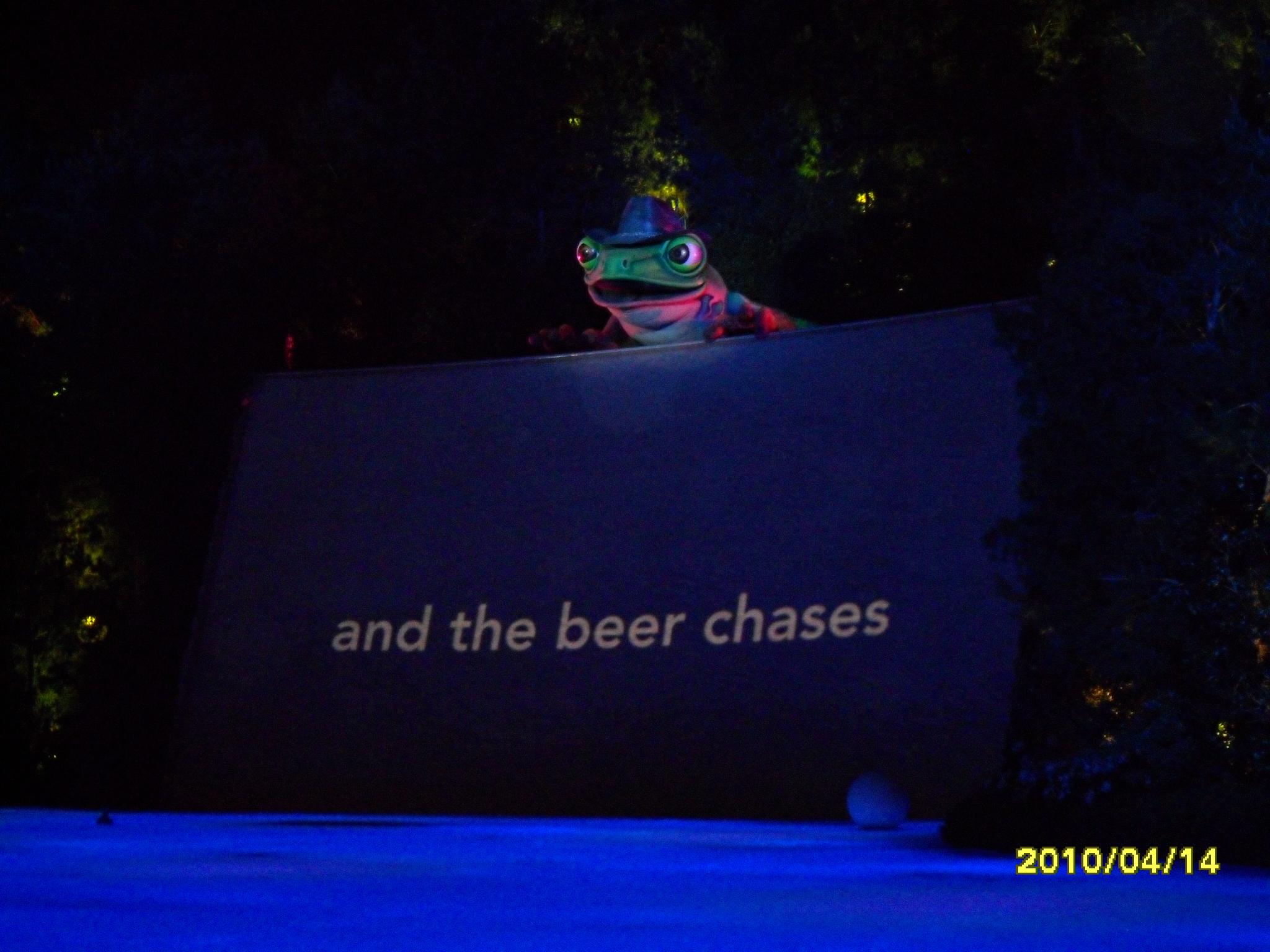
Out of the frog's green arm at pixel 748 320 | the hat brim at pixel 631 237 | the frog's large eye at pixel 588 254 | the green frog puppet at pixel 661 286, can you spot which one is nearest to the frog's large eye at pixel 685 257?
the green frog puppet at pixel 661 286

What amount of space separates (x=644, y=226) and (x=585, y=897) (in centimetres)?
1144

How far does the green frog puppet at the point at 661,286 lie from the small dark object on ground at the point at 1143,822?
7583 mm

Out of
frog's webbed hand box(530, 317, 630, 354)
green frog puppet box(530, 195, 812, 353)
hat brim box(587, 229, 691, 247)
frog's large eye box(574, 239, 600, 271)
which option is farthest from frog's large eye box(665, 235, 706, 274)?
frog's webbed hand box(530, 317, 630, 354)

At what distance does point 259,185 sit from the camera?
2294cm

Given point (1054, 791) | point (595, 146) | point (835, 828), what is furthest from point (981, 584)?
point (595, 146)

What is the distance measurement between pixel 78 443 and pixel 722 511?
6.92 m

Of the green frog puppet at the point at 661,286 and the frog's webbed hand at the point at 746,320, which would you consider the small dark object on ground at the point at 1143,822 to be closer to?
the frog's webbed hand at the point at 746,320

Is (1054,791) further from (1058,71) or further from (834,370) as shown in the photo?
(1058,71)

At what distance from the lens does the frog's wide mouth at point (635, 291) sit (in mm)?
18312

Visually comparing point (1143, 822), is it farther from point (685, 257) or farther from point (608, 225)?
point (608, 225)

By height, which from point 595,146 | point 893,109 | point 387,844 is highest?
point 595,146

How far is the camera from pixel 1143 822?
1008 cm

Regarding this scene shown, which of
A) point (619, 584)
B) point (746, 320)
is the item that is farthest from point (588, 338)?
point (619, 584)
